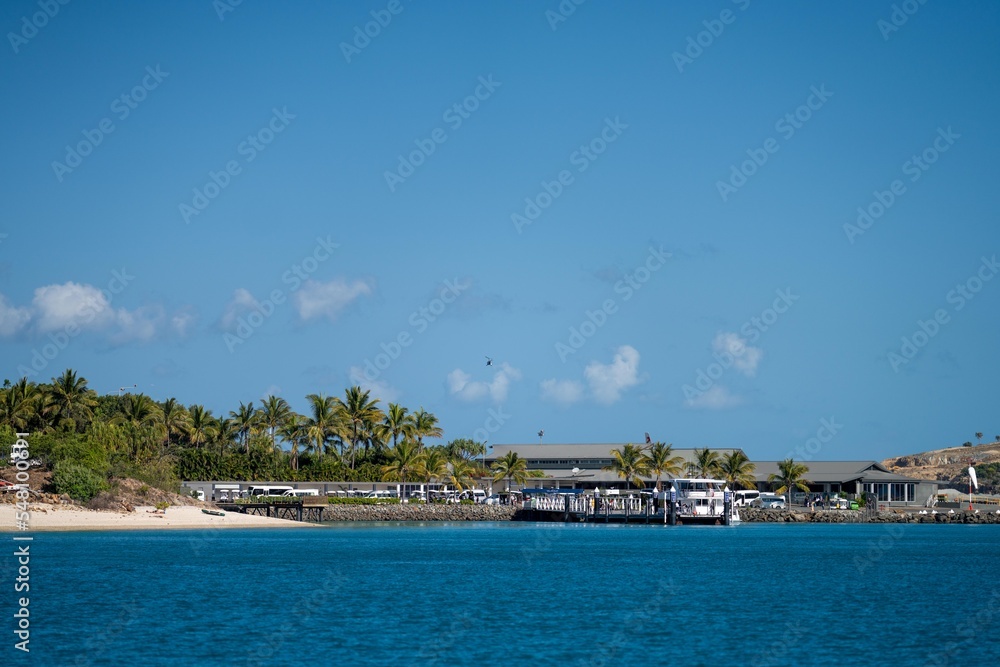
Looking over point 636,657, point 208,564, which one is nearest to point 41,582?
point 208,564

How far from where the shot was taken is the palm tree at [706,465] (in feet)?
467

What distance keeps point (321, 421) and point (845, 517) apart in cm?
6032

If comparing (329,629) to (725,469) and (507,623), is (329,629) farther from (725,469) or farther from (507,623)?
(725,469)

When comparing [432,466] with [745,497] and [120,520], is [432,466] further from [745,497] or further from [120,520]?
[120,520]

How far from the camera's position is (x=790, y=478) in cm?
14400

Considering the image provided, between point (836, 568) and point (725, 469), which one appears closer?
point (836, 568)

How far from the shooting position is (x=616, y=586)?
5291 centimetres

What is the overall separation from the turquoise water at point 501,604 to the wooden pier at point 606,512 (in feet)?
125

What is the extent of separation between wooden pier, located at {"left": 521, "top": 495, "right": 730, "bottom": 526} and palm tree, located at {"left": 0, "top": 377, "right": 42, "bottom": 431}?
2082 inches

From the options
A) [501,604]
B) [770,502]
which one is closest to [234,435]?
[770,502]

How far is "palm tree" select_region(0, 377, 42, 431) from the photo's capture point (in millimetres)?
103125

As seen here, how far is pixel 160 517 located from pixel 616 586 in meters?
53.7

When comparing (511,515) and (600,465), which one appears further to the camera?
(600,465)
